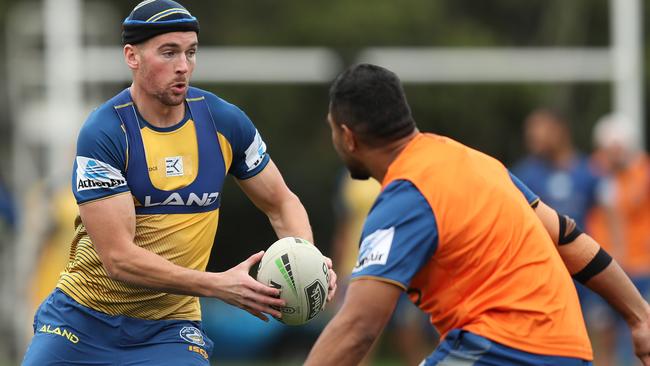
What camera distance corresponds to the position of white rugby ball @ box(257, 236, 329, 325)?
561cm

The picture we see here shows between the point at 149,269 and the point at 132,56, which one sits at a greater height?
the point at 132,56

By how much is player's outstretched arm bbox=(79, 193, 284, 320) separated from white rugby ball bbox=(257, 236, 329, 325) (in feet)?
0.19

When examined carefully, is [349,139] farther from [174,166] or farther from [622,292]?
[622,292]

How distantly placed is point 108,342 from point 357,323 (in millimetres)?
1451

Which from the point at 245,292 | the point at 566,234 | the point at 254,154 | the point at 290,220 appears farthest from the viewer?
the point at 290,220

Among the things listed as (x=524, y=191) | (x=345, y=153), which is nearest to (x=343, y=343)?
(x=345, y=153)

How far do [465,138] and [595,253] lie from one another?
718 inches

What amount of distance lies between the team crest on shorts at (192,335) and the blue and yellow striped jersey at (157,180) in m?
0.08

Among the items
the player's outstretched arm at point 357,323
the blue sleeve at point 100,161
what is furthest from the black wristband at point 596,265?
the blue sleeve at point 100,161

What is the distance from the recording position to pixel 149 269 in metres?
5.59

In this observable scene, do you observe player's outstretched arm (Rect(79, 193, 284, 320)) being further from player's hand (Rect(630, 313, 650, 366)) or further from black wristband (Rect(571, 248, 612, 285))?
player's hand (Rect(630, 313, 650, 366))

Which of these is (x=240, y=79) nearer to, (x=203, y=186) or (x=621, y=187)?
(x=621, y=187)

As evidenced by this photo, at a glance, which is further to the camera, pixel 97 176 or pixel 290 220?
pixel 290 220

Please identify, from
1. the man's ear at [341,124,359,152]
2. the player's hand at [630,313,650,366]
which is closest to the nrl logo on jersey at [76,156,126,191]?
the man's ear at [341,124,359,152]
